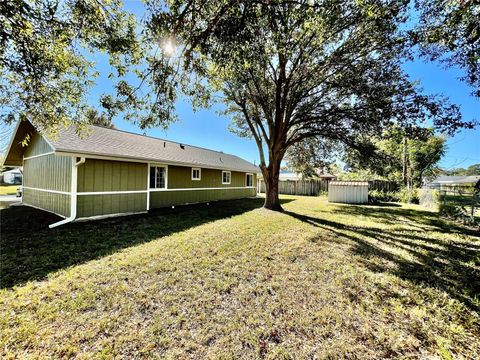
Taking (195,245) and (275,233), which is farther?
(275,233)

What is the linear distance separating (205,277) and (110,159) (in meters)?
6.59

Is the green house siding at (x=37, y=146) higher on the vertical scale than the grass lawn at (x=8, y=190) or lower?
higher

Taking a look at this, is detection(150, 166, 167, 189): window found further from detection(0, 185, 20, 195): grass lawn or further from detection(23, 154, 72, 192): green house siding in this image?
detection(0, 185, 20, 195): grass lawn

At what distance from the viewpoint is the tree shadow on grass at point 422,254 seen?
365cm

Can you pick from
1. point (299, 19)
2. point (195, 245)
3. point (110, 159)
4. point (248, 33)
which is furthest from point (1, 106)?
point (299, 19)

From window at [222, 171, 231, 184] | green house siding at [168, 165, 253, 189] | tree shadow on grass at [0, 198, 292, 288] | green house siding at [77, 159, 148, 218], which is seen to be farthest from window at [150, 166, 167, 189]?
window at [222, 171, 231, 184]

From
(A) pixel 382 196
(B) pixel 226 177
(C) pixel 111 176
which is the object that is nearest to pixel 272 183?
(B) pixel 226 177

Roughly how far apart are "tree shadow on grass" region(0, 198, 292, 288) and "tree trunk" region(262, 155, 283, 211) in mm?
3707

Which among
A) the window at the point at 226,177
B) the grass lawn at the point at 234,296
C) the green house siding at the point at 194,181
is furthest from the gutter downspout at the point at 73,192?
the window at the point at 226,177

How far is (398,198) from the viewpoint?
54.5 ft

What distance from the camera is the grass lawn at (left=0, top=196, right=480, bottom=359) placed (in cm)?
223

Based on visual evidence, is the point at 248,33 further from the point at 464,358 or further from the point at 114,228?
the point at 114,228

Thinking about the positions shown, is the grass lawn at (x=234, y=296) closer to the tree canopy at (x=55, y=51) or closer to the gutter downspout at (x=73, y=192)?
the gutter downspout at (x=73, y=192)

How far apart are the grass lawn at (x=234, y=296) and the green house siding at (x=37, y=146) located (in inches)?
175
